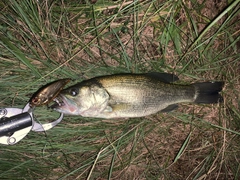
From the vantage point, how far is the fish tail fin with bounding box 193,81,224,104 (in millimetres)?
2936

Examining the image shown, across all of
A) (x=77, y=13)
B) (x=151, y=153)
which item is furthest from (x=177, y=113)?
(x=77, y=13)

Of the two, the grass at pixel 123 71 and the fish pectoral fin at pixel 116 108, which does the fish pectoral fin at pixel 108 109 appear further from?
the grass at pixel 123 71

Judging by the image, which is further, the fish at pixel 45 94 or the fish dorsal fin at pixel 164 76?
the fish dorsal fin at pixel 164 76

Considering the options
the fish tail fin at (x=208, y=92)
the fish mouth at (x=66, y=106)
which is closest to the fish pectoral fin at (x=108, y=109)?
the fish mouth at (x=66, y=106)

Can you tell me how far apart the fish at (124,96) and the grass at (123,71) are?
13.1 inches

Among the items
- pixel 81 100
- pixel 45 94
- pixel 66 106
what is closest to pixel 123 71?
pixel 81 100

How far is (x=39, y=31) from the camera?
3.00 m

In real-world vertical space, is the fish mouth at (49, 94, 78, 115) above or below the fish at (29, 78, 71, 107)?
below

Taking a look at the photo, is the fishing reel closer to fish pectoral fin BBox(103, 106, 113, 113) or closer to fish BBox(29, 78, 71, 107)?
fish BBox(29, 78, 71, 107)

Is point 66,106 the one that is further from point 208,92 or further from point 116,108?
point 208,92

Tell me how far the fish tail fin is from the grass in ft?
0.74

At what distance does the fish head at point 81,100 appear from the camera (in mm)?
2510

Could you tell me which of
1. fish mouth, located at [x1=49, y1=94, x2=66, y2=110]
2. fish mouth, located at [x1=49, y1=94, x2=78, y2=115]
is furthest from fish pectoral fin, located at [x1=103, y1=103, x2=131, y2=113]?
fish mouth, located at [x1=49, y1=94, x2=66, y2=110]

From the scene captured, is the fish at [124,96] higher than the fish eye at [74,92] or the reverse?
the reverse
